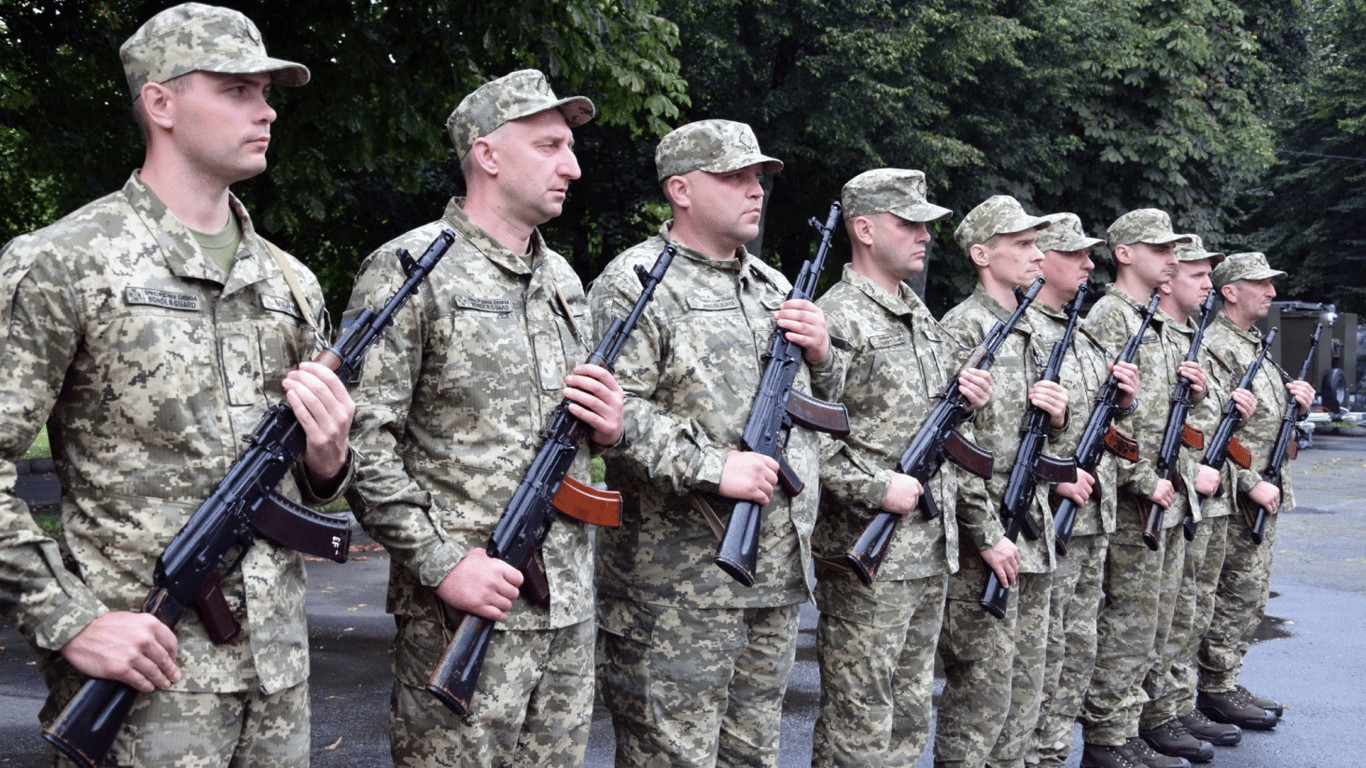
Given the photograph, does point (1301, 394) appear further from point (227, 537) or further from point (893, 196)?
point (227, 537)

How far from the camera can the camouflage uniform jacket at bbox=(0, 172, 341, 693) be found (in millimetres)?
2482

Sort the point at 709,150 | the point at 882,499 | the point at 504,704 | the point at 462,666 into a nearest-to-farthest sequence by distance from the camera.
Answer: the point at 462,666, the point at 504,704, the point at 709,150, the point at 882,499

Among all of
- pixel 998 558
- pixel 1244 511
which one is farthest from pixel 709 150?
pixel 1244 511

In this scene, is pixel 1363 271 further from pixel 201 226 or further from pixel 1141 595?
pixel 201 226

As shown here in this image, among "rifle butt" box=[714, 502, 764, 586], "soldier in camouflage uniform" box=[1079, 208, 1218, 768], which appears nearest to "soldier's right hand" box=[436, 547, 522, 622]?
"rifle butt" box=[714, 502, 764, 586]

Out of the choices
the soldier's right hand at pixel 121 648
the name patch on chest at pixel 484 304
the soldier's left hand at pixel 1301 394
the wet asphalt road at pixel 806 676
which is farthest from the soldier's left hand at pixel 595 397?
the soldier's left hand at pixel 1301 394

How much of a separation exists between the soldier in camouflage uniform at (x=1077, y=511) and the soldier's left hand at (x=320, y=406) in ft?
12.7

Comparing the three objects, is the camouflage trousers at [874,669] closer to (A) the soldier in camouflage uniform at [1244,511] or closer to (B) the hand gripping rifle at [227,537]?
(B) the hand gripping rifle at [227,537]

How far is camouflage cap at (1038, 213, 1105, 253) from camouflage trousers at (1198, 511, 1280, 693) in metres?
2.39

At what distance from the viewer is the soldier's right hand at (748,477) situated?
151 inches

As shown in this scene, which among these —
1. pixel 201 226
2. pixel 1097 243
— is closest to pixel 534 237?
pixel 201 226

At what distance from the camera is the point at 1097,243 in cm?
609

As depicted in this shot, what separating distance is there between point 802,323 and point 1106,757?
3205 mm

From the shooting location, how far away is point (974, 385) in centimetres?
491
